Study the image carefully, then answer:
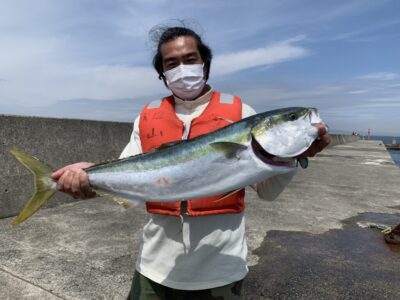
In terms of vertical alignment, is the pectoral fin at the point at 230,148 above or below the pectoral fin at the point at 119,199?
above

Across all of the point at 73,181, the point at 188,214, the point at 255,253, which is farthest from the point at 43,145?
the point at 188,214

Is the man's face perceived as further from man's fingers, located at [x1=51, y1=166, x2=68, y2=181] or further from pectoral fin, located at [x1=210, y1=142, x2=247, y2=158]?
man's fingers, located at [x1=51, y1=166, x2=68, y2=181]

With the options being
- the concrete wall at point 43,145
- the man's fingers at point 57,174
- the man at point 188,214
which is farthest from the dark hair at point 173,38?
the concrete wall at point 43,145

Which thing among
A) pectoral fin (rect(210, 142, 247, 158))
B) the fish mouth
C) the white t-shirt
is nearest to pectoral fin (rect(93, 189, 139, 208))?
the white t-shirt

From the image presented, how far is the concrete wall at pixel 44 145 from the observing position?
5609mm

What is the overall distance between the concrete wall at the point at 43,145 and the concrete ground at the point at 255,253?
0.43 meters

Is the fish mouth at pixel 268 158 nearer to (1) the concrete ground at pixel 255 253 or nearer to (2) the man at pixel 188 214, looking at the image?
(2) the man at pixel 188 214

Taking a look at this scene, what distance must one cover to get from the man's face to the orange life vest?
0.26 metres

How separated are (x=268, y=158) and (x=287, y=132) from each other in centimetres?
16

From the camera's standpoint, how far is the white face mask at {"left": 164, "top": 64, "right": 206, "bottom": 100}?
2621 millimetres

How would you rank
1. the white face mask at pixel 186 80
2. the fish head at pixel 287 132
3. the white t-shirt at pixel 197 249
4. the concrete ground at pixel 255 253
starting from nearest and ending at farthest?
the fish head at pixel 287 132 < the white t-shirt at pixel 197 249 < the white face mask at pixel 186 80 < the concrete ground at pixel 255 253

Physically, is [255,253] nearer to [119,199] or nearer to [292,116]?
[119,199]

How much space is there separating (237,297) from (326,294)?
1.67 meters

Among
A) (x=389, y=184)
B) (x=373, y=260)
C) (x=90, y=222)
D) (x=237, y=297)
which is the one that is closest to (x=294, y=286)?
(x=373, y=260)
